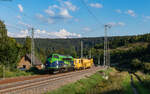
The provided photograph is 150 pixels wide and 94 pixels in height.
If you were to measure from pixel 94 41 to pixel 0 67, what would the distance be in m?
152

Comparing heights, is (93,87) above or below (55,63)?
below

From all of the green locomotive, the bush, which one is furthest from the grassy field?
the bush

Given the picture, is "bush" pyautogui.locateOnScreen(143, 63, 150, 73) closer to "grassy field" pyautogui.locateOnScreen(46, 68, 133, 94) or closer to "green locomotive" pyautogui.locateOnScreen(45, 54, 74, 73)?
"grassy field" pyautogui.locateOnScreen(46, 68, 133, 94)

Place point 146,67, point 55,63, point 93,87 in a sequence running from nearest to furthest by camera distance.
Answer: point 93,87, point 55,63, point 146,67

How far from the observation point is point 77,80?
2731 centimetres

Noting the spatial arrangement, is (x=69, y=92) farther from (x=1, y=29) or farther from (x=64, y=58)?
(x=1, y=29)

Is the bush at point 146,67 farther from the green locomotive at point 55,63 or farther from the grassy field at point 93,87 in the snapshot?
the green locomotive at point 55,63

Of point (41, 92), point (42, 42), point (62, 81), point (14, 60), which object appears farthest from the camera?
point (42, 42)

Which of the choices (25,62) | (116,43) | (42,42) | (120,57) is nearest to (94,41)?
(116,43)

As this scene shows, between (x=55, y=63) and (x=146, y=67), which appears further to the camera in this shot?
(x=146, y=67)

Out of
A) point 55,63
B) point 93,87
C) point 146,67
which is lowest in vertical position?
point 146,67

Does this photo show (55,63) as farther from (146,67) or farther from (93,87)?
(146,67)

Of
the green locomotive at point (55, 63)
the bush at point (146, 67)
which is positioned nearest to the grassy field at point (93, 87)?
the green locomotive at point (55, 63)

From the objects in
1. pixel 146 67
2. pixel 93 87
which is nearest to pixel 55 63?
pixel 93 87
